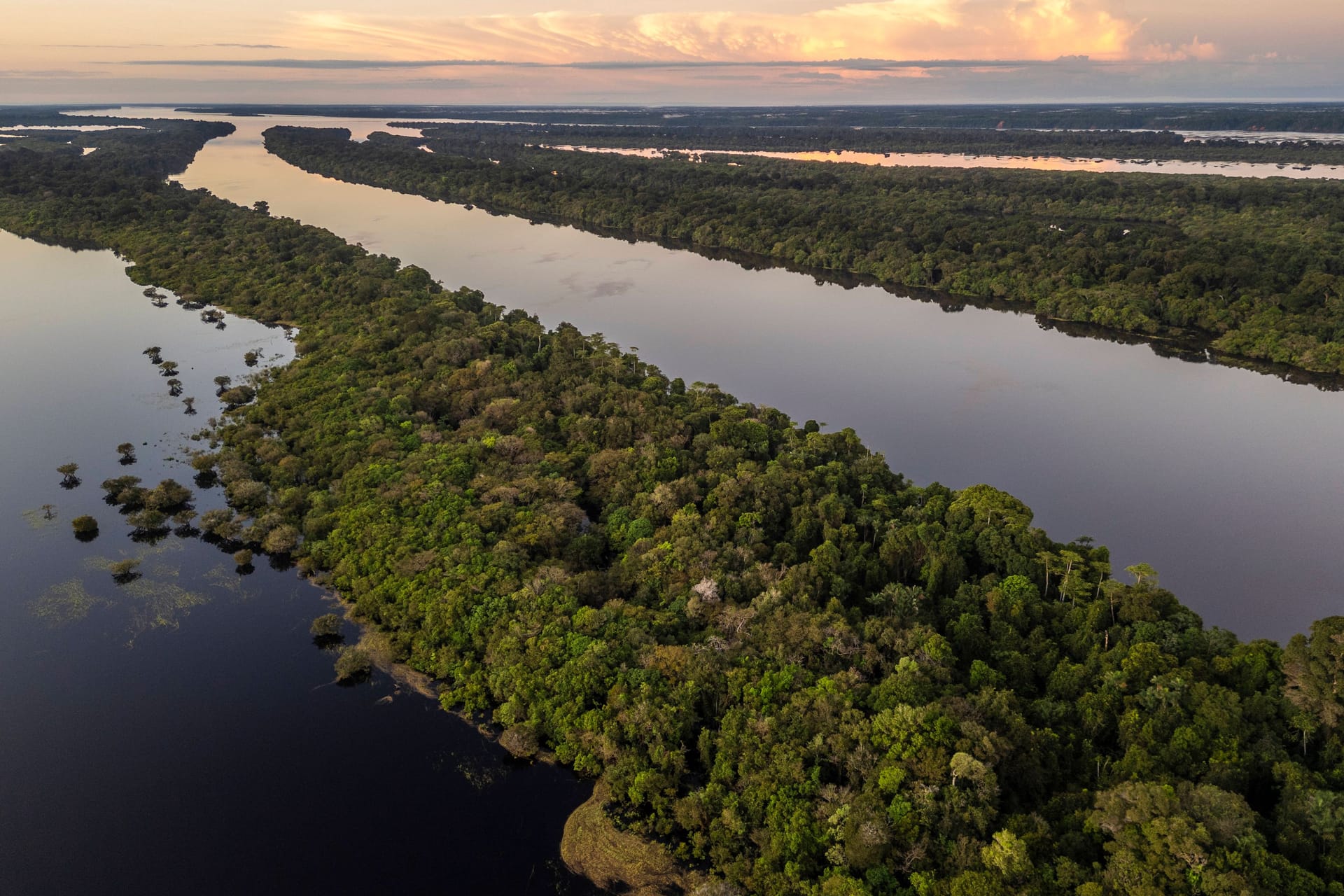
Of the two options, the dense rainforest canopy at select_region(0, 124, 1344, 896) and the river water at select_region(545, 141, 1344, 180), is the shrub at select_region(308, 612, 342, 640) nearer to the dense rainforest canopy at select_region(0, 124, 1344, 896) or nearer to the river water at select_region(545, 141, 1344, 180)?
the dense rainforest canopy at select_region(0, 124, 1344, 896)

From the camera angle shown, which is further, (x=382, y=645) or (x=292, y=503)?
(x=292, y=503)

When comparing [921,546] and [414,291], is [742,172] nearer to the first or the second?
[414,291]

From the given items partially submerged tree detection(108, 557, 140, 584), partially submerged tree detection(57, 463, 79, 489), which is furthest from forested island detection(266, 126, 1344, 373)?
partially submerged tree detection(57, 463, 79, 489)

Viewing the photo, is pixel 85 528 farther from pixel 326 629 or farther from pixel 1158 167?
pixel 1158 167

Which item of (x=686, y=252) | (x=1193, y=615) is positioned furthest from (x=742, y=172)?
(x=1193, y=615)

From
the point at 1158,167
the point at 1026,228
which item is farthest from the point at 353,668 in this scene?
the point at 1158,167

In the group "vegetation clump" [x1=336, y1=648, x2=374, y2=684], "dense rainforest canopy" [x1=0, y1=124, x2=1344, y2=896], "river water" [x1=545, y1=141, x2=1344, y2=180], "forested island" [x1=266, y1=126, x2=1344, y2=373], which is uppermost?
"river water" [x1=545, y1=141, x2=1344, y2=180]
